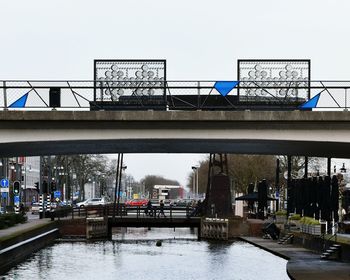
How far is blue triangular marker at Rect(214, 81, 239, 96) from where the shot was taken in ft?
96.5

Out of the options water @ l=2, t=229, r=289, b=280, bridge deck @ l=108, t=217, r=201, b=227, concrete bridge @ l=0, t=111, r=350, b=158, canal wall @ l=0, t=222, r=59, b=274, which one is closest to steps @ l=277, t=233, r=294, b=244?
water @ l=2, t=229, r=289, b=280

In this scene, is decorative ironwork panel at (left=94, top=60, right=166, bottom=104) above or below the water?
above

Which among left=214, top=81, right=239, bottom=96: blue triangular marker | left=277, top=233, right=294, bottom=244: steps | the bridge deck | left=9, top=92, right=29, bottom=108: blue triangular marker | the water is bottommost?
the water

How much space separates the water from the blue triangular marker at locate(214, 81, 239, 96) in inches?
317

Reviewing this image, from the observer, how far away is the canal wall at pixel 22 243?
123ft

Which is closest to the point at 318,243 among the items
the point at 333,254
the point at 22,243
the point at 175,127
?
the point at 333,254

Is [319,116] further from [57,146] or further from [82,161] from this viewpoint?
[82,161]

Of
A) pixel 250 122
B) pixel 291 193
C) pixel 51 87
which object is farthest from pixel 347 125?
pixel 291 193

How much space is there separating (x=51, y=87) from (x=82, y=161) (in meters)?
99.0

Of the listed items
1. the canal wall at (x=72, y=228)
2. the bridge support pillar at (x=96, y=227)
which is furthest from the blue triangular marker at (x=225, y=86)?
the canal wall at (x=72, y=228)

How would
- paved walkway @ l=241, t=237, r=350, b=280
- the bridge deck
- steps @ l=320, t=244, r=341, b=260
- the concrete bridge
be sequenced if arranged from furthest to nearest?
the bridge deck → steps @ l=320, t=244, r=341, b=260 → paved walkway @ l=241, t=237, r=350, b=280 → the concrete bridge

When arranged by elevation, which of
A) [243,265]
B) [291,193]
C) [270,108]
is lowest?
[243,265]

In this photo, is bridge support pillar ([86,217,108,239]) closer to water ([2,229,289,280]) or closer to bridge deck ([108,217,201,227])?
bridge deck ([108,217,201,227])

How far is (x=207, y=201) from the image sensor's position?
226 feet
